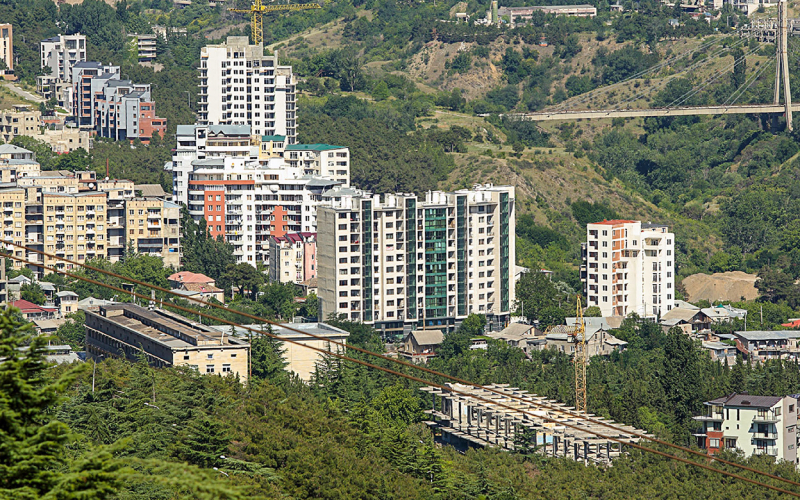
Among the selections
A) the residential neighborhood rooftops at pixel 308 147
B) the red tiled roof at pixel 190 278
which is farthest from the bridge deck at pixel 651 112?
the red tiled roof at pixel 190 278

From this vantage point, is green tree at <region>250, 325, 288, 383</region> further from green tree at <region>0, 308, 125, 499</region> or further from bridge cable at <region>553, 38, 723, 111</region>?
bridge cable at <region>553, 38, 723, 111</region>

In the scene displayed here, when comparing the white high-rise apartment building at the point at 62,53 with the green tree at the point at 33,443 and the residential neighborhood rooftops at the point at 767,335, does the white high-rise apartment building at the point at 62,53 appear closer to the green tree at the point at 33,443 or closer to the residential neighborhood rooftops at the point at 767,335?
the residential neighborhood rooftops at the point at 767,335

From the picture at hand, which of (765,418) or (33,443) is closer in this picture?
(33,443)

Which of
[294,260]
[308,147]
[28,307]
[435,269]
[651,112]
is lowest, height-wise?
[28,307]

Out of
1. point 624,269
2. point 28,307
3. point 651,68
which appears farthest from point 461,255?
point 651,68

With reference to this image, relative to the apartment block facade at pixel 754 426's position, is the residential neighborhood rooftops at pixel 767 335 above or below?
above

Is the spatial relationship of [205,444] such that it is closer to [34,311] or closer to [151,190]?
[34,311]
